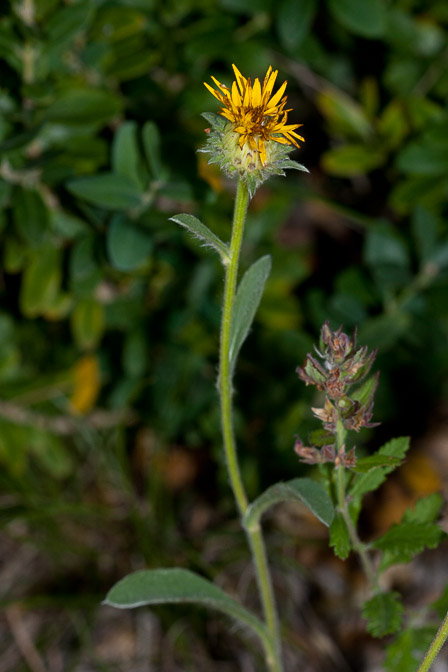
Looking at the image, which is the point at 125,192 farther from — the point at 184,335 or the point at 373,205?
the point at 373,205

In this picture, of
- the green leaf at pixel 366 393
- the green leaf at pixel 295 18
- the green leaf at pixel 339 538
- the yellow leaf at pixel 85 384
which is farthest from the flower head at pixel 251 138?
the yellow leaf at pixel 85 384

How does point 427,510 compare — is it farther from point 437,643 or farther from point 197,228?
point 197,228

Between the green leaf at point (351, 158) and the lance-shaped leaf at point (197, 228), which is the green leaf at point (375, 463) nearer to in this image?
the lance-shaped leaf at point (197, 228)

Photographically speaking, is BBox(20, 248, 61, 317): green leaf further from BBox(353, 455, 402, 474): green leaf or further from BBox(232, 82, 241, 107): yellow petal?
BBox(353, 455, 402, 474): green leaf

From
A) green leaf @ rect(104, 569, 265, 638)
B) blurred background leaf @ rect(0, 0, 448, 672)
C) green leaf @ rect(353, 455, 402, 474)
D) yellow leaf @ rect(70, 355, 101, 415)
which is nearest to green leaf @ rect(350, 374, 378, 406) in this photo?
green leaf @ rect(353, 455, 402, 474)

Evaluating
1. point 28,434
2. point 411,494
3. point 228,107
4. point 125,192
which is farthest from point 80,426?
point 228,107

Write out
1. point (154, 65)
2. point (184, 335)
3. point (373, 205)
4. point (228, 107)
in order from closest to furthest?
1. point (228, 107)
2. point (154, 65)
3. point (184, 335)
4. point (373, 205)
